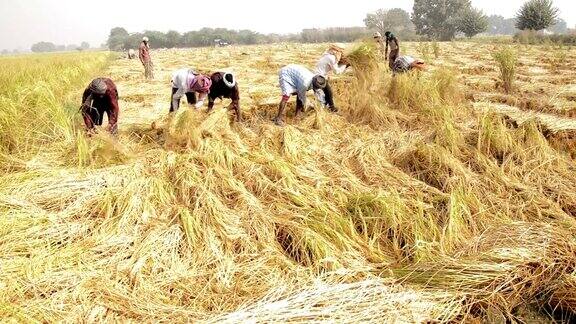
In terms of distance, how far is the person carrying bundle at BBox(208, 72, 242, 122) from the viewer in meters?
4.82

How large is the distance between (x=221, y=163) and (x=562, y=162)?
3201mm

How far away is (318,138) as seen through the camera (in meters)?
4.64

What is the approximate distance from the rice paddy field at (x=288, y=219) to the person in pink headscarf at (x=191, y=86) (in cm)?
30

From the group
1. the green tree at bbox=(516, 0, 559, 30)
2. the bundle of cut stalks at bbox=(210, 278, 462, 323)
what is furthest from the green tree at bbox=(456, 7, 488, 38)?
the bundle of cut stalks at bbox=(210, 278, 462, 323)

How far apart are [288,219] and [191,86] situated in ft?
8.47

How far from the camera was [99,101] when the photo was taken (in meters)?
Answer: 4.42

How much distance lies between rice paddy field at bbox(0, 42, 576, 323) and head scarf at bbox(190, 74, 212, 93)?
1.07 feet

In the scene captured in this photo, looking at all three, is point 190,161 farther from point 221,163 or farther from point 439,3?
point 439,3

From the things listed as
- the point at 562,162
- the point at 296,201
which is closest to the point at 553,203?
the point at 562,162

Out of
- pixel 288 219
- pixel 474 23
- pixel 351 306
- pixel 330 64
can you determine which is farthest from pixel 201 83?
pixel 474 23

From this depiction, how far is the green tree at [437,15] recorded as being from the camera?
148 feet

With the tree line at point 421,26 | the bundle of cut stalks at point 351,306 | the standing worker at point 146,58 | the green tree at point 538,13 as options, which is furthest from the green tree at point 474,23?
the bundle of cut stalks at point 351,306

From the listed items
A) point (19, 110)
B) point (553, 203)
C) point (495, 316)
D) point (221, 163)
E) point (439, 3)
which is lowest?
point (495, 316)

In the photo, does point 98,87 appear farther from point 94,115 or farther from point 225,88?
point 225,88
